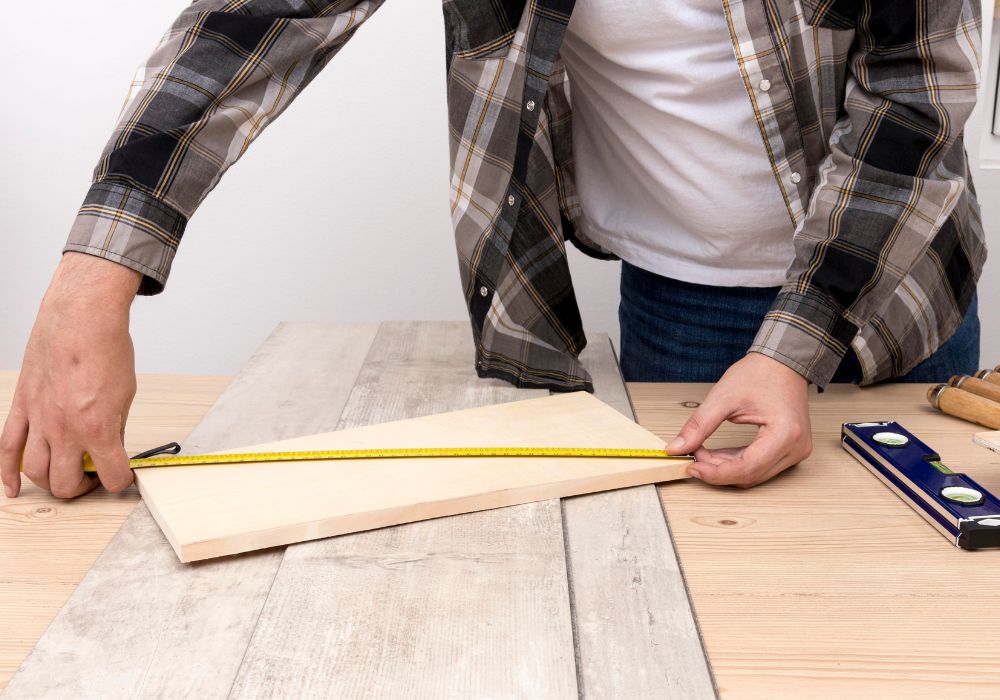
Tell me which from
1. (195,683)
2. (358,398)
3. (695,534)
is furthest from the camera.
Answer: (358,398)

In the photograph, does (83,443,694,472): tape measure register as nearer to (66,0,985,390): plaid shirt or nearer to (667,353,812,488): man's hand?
(667,353,812,488): man's hand

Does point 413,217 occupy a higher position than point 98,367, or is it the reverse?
point 98,367

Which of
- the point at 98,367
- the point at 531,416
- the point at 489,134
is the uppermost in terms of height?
the point at 489,134

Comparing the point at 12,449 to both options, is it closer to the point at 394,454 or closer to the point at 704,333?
the point at 394,454

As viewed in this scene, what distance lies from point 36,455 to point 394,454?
14.5 inches

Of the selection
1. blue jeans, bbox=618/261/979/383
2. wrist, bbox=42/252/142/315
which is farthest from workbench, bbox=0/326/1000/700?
blue jeans, bbox=618/261/979/383

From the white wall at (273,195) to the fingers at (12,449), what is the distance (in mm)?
1478

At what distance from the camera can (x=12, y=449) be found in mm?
936

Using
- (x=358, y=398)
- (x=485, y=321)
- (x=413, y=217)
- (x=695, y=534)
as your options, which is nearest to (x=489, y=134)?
(x=485, y=321)

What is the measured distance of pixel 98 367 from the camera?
0.91 metres

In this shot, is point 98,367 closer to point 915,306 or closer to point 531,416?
point 531,416

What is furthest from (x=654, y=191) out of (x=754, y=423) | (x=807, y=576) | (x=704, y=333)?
(x=807, y=576)

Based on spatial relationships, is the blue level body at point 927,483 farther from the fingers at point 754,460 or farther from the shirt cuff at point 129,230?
the shirt cuff at point 129,230

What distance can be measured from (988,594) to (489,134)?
843 millimetres
